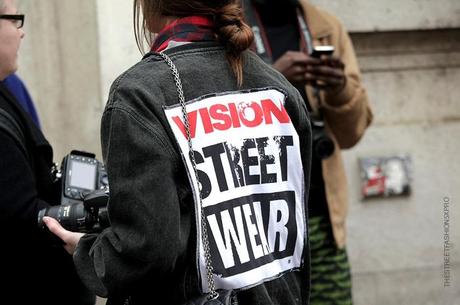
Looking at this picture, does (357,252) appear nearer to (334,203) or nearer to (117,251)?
(334,203)

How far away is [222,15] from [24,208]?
0.99 metres

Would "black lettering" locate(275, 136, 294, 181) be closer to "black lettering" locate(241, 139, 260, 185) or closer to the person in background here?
"black lettering" locate(241, 139, 260, 185)

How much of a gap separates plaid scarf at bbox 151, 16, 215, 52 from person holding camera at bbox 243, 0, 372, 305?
156 centimetres

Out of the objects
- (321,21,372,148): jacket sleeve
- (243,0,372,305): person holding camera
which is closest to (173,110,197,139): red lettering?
(243,0,372,305): person holding camera

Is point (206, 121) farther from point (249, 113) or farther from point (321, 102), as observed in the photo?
point (321, 102)

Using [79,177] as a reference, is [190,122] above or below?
above

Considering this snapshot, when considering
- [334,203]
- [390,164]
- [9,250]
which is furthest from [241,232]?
[390,164]

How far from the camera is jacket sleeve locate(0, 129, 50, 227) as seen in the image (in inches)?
126

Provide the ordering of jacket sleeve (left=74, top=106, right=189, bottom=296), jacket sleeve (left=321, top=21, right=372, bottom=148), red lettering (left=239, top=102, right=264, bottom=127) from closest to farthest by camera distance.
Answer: jacket sleeve (left=74, top=106, right=189, bottom=296), red lettering (left=239, top=102, right=264, bottom=127), jacket sleeve (left=321, top=21, right=372, bottom=148)

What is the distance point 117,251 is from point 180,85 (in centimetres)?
42

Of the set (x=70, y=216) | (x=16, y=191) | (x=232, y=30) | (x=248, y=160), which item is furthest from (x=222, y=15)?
(x=16, y=191)

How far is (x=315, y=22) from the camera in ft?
14.6

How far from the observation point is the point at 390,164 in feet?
18.2

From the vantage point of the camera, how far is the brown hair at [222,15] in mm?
2586
